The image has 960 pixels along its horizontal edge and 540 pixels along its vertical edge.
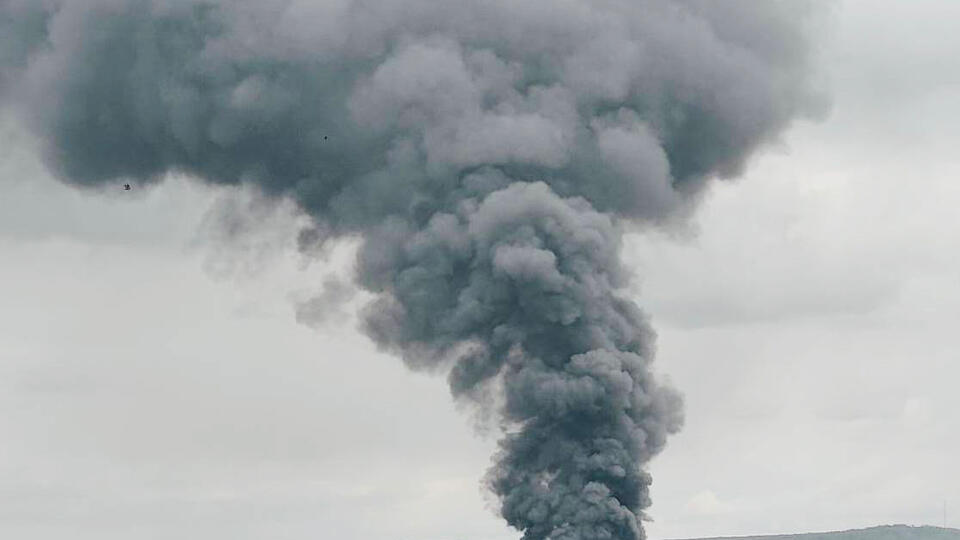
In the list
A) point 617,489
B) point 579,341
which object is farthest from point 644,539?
point 579,341

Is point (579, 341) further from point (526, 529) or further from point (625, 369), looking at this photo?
point (526, 529)

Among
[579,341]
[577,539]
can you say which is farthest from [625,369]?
[577,539]

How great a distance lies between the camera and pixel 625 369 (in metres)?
116

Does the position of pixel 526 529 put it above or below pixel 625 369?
below

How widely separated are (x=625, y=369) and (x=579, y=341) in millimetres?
3343

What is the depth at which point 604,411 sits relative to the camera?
114m

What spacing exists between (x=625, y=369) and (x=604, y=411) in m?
3.43

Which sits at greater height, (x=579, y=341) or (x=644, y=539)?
(x=579, y=341)

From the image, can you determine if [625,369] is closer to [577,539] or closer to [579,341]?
[579,341]

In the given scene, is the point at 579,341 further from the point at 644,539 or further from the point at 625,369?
the point at 644,539

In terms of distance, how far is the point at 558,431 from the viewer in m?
114

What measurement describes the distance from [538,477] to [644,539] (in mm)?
7173

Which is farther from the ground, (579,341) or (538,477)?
(579,341)

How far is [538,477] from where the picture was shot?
115250 mm
